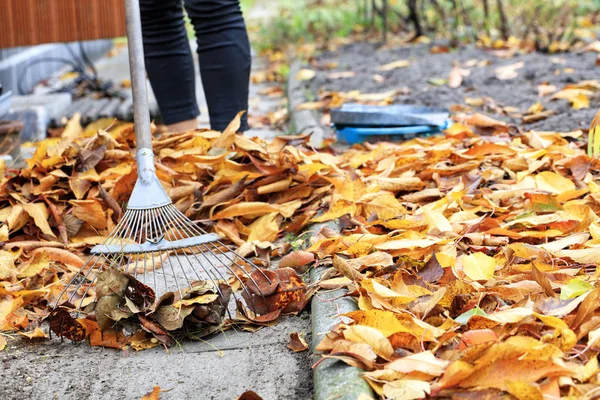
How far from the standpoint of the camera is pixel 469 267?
1841mm

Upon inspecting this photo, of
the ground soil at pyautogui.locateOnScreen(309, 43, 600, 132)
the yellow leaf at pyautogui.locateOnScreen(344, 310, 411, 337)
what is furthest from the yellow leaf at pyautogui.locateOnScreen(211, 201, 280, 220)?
the ground soil at pyautogui.locateOnScreen(309, 43, 600, 132)

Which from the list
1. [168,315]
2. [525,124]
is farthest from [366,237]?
[525,124]

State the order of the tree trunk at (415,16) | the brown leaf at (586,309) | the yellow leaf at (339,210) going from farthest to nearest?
the tree trunk at (415,16), the yellow leaf at (339,210), the brown leaf at (586,309)

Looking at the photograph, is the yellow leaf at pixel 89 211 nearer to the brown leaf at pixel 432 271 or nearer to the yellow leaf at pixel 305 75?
the brown leaf at pixel 432 271

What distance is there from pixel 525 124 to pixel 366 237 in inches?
74.8

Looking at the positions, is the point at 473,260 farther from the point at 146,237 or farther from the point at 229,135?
the point at 229,135

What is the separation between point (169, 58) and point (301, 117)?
1.22 meters

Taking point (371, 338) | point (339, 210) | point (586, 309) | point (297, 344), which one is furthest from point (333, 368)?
point (339, 210)

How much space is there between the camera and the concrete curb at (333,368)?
4.53ft

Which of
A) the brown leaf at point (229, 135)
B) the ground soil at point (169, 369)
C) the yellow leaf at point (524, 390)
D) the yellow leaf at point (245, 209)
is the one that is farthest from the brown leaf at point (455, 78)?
the yellow leaf at point (524, 390)

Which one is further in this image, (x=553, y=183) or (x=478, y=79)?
(x=478, y=79)

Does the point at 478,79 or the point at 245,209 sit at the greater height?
the point at 478,79

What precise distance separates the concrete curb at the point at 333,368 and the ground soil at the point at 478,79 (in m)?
1.98

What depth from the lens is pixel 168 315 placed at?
1.77 m
